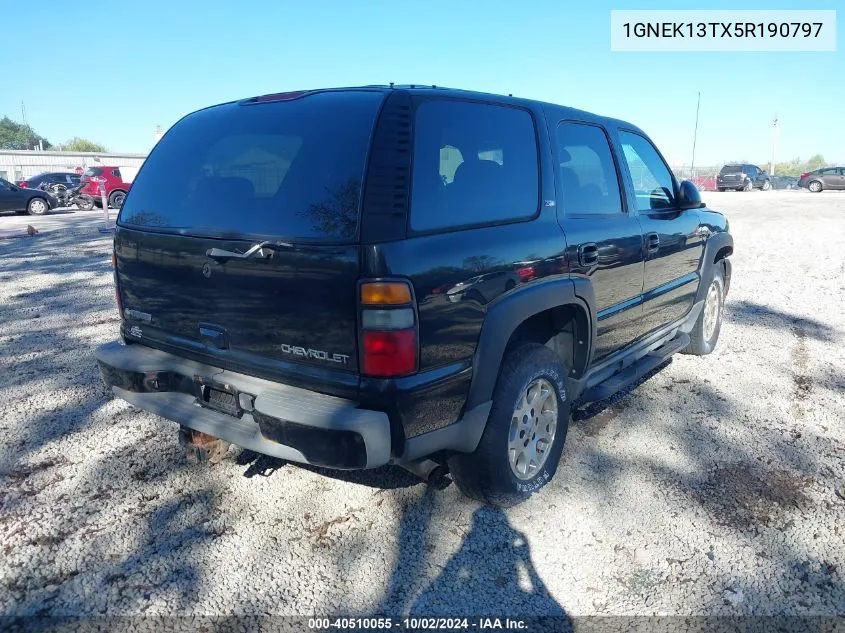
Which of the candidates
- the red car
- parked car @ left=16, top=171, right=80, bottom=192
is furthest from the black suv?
parked car @ left=16, top=171, right=80, bottom=192

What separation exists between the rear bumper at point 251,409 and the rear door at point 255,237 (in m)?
0.09

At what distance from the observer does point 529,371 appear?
2.89 m

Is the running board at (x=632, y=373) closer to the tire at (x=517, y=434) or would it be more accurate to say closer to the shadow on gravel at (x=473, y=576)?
the tire at (x=517, y=434)

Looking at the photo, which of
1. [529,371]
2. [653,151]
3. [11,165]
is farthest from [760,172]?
[11,165]

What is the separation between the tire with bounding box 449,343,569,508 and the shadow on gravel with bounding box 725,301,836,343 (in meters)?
3.98

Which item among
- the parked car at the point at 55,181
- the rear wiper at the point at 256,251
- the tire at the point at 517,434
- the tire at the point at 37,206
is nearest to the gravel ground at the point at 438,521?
the tire at the point at 517,434

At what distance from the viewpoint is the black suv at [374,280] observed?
2.30 metres

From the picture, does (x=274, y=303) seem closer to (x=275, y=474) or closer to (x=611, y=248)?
(x=275, y=474)

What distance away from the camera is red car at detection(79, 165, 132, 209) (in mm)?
22000

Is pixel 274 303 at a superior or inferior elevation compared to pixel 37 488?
superior

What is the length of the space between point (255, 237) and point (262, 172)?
0.36 meters

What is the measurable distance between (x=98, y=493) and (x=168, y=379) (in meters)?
0.79

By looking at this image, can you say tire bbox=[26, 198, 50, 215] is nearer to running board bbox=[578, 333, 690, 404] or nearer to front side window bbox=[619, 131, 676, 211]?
front side window bbox=[619, 131, 676, 211]

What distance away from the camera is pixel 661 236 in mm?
4043
